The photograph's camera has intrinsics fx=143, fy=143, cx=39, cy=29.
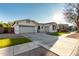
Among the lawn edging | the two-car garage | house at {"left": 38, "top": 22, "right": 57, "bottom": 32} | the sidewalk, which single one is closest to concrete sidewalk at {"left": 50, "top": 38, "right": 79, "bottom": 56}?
the sidewalk

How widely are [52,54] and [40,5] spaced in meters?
1.07

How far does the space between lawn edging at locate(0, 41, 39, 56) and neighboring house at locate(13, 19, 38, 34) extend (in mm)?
314

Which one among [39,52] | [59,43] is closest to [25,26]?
[39,52]

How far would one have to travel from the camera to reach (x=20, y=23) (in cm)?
312

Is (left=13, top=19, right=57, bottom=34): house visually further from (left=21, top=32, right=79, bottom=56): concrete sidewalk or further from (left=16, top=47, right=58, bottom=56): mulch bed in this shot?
(left=16, top=47, right=58, bottom=56): mulch bed

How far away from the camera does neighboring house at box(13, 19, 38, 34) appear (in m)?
3.09

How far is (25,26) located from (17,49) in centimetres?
56

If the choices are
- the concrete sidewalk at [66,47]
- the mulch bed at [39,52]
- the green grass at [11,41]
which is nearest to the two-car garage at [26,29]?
the green grass at [11,41]

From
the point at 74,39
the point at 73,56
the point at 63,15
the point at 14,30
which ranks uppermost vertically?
the point at 63,15

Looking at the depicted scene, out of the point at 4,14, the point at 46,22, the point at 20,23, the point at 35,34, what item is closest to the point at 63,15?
the point at 46,22

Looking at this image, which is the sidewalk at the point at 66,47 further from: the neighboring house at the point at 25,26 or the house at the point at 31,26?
the neighboring house at the point at 25,26

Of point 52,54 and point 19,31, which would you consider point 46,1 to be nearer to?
point 19,31

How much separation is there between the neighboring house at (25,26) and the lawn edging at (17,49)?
1.03 feet

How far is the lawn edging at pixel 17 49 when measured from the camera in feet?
9.48
